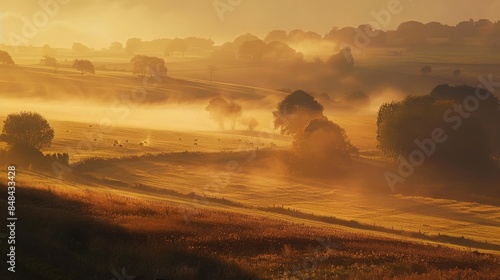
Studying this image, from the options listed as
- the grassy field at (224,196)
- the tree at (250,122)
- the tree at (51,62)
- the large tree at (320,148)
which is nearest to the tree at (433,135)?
the grassy field at (224,196)

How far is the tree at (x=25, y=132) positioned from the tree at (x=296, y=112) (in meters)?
48.4

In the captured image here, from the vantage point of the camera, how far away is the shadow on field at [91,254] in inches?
454

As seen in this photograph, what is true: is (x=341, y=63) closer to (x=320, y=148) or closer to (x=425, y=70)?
(x=425, y=70)

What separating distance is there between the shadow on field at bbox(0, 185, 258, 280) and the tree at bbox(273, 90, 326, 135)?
85865 mm

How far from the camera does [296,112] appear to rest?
105m

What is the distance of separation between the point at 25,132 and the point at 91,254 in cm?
5003

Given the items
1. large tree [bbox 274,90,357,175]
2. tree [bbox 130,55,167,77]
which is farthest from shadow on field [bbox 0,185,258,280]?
tree [bbox 130,55,167,77]

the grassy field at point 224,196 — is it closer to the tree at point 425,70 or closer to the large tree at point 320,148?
the large tree at point 320,148

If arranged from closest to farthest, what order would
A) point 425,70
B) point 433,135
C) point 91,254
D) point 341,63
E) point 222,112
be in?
1. point 91,254
2. point 433,135
3. point 222,112
4. point 425,70
5. point 341,63

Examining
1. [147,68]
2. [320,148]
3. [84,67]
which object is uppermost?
[147,68]

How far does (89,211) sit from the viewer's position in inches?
790

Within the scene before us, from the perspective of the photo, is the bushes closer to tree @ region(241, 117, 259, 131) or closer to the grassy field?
the grassy field

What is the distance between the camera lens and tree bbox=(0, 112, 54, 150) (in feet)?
194

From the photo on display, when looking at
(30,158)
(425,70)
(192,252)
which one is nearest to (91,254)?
(192,252)
